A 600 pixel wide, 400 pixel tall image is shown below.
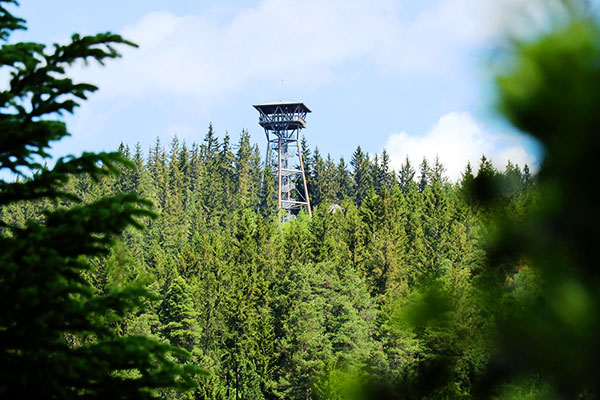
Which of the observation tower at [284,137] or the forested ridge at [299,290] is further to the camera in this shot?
the observation tower at [284,137]

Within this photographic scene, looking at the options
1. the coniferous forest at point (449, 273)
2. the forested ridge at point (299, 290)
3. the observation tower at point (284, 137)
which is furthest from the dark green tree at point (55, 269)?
the observation tower at point (284, 137)

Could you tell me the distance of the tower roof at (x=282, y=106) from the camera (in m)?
74.3

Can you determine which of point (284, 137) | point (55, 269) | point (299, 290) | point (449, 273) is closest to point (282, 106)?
point (284, 137)

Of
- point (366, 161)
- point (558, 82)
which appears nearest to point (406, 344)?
point (558, 82)

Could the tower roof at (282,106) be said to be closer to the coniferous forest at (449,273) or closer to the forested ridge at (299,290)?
the forested ridge at (299,290)

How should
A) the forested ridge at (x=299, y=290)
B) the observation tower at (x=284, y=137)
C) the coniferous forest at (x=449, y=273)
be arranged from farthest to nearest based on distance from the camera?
the observation tower at (x=284, y=137) < the forested ridge at (x=299, y=290) < the coniferous forest at (x=449, y=273)

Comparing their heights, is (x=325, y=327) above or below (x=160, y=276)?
below

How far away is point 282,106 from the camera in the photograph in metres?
75.1

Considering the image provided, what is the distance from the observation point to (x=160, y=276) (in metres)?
52.8

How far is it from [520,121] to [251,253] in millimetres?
52304

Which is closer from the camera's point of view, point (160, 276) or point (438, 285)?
point (438, 285)

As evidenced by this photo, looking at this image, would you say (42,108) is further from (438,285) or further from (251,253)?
(251,253)

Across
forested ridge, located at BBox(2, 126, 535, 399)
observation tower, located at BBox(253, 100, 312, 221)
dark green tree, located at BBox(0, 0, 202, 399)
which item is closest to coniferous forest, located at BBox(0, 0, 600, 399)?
dark green tree, located at BBox(0, 0, 202, 399)

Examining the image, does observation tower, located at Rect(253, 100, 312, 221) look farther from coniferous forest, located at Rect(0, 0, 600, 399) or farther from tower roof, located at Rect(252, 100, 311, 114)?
coniferous forest, located at Rect(0, 0, 600, 399)
